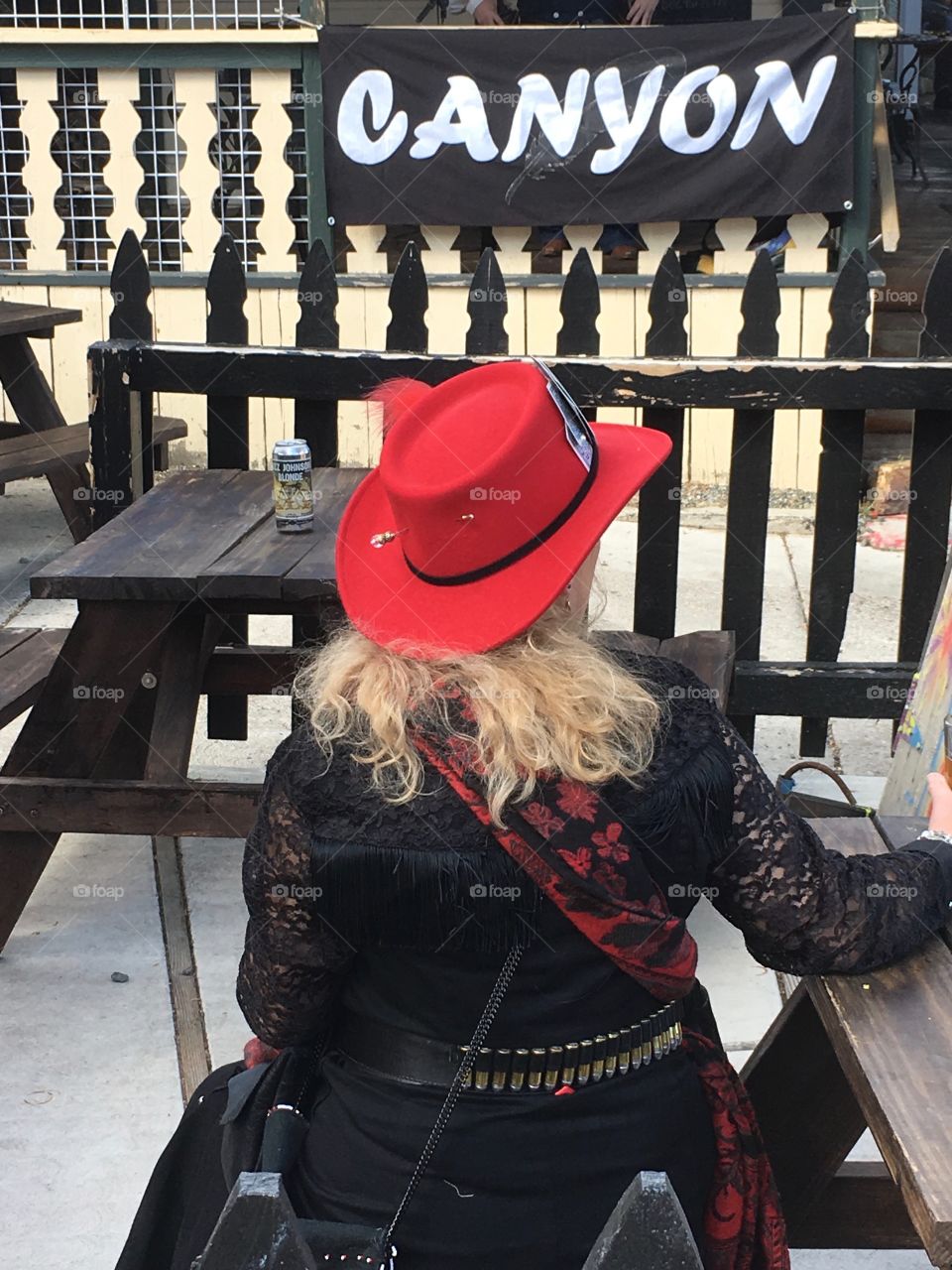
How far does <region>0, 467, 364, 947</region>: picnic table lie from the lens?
3324mm

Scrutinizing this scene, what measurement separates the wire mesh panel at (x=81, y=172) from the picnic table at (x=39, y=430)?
139 centimetres

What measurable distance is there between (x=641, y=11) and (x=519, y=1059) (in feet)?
28.3

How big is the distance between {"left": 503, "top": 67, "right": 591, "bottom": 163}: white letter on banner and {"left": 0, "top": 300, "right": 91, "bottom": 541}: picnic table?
7.42 feet

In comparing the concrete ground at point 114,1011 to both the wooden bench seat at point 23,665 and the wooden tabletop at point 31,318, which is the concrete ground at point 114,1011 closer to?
the wooden bench seat at point 23,665

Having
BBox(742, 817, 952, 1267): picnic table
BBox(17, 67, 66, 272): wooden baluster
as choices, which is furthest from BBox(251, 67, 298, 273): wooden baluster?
BBox(742, 817, 952, 1267): picnic table

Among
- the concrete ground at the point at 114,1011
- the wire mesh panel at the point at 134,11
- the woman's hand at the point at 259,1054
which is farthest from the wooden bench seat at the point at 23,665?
the wire mesh panel at the point at 134,11

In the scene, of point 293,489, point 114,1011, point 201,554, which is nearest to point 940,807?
point 201,554

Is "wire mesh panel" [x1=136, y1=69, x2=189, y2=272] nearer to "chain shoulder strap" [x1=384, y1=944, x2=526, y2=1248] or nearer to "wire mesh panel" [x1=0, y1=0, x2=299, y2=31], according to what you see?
"wire mesh panel" [x1=0, y1=0, x2=299, y2=31]

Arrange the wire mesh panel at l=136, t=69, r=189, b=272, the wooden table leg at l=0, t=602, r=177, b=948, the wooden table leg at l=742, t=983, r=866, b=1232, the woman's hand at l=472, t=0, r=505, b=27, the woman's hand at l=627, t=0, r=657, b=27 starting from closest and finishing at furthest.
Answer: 1. the wooden table leg at l=742, t=983, r=866, b=1232
2. the wooden table leg at l=0, t=602, r=177, b=948
3. the wire mesh panel at l=136, t=69, r=189, b=272
4. the woman's hand at l=627, t=0, r=657, b=27
5. the woman's hand at l=472, t=0, r=505, b=27

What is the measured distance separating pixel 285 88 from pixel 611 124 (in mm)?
1636

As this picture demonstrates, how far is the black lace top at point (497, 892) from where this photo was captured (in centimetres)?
174

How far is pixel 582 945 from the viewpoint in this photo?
1777 mm

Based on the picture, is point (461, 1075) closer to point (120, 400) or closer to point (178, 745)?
point (178, 745)

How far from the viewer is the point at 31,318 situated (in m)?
6.38
